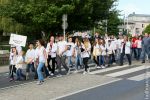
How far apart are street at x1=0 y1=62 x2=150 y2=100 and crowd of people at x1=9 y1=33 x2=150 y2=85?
610 mm

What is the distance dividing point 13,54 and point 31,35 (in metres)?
22.7

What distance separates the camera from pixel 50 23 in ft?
107

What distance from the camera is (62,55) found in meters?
19.0

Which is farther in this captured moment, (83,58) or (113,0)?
(113,0)

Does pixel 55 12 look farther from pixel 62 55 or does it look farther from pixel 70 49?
pixel 62 55

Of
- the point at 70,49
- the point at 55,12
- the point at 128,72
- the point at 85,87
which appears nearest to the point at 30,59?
the point at 70,49

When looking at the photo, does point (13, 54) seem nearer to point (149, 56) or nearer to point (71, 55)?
point (71, 55)

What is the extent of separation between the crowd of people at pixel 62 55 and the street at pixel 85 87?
61 cm

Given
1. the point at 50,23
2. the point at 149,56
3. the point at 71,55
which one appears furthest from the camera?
the point at 50,23

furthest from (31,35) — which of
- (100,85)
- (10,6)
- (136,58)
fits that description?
(100,85)

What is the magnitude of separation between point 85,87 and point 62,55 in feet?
13.8

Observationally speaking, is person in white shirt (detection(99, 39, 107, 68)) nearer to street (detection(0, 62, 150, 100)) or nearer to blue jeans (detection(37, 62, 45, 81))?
street (detection(0, 62, 150, 100))

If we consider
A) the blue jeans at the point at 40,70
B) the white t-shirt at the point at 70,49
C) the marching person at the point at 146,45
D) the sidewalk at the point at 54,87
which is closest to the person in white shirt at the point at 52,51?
the white t-shirt at the point at 70,49

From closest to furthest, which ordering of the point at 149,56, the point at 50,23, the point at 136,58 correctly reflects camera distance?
the point at 149,56 → the point at 136,58 → the point at 50,23
